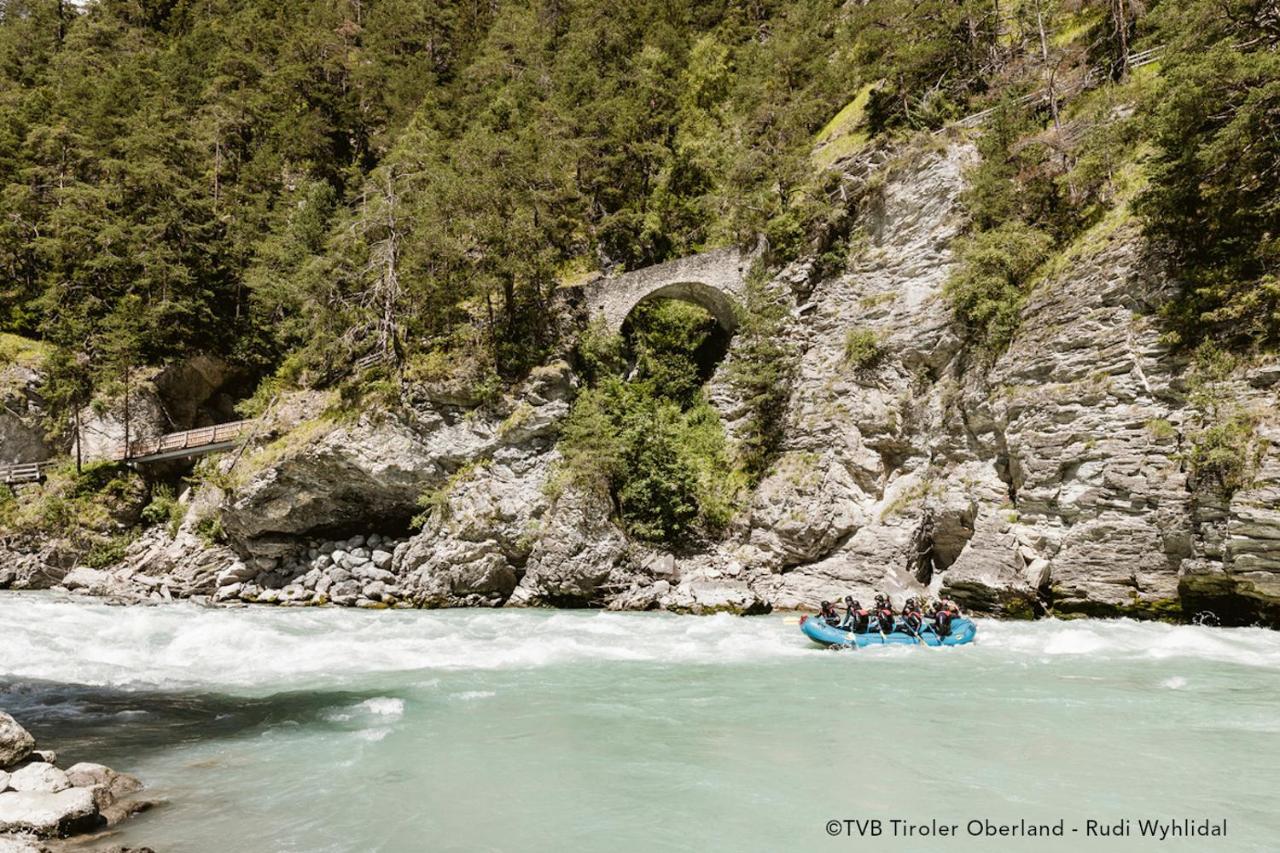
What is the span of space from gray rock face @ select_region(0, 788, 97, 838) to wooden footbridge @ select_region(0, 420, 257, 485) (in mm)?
21586

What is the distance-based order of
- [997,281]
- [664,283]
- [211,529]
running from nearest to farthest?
[997,281], [211,529], [664,283]

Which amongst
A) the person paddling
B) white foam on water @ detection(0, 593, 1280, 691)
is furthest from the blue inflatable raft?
white foam on water @ detection(0, 593, 1280, 691)

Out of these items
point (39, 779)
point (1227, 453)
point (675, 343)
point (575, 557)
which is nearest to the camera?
point (39, 779)

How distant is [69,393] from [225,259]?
796 cm

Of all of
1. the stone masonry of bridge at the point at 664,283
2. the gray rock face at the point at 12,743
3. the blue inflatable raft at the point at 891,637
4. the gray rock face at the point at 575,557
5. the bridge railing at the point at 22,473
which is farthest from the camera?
the bridge railing at the point at 22,473

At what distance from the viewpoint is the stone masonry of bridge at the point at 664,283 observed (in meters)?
24.0

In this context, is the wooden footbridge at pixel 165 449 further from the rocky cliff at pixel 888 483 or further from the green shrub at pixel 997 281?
the green shrub at pixel 997 281

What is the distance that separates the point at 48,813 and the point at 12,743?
1170 millimetres

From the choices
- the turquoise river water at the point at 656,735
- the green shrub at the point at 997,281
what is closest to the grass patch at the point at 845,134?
the green shrub at the point at 997,281

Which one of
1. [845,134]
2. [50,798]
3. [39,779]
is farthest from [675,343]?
[50,798]

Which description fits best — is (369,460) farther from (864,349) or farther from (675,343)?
(864,349)

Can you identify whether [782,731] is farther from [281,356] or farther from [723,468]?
[281,356]

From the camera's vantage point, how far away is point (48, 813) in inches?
192

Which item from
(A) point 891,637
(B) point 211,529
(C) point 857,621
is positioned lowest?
(A) point 891,637
